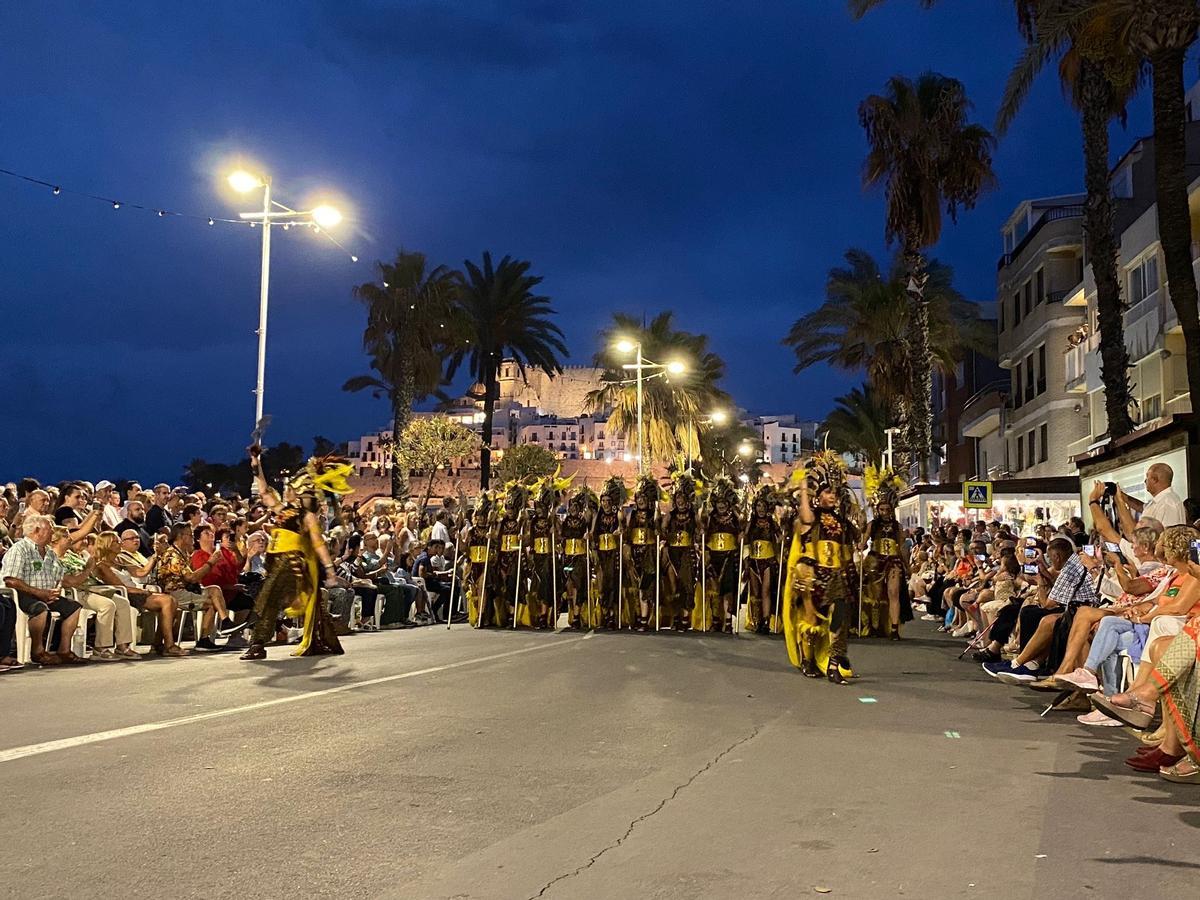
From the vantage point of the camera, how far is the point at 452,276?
52.2m

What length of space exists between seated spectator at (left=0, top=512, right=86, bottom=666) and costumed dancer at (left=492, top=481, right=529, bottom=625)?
873 cm

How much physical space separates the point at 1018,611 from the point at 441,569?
41.5 feet

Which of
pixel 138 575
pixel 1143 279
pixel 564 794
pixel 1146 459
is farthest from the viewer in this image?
pixel 1143 279

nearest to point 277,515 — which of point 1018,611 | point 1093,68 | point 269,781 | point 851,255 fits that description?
point 269,781

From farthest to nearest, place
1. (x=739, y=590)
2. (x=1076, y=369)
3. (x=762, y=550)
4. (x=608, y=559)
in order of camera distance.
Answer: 1. (x=1076, y=369)
2. (x=608, y=559)
3. (x=739, y=590)
4. (x=762, y=550)

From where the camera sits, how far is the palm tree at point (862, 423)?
65.2m

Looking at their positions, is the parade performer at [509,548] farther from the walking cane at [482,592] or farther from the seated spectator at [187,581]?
the seated spectator at [187,581]

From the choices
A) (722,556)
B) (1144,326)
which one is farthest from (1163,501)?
(1144,326)

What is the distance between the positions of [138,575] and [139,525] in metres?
2.88

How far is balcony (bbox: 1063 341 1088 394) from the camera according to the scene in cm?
3734

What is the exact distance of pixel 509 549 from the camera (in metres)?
20.4

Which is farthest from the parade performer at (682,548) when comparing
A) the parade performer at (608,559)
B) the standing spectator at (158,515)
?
the standing spectator at (158,515)

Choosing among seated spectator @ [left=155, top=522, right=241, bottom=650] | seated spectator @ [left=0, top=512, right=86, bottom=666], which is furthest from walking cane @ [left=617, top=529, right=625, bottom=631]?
seated spectator @ [left=0, top=512, right=86, bottom=666]

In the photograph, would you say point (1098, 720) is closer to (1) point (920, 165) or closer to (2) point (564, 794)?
(2) point (564, 794)
